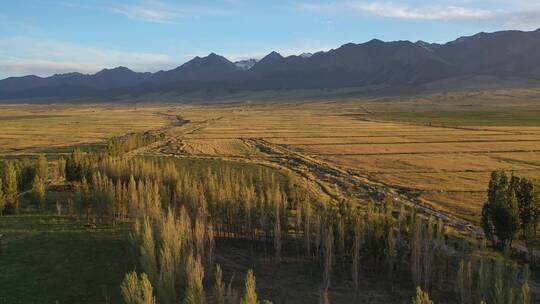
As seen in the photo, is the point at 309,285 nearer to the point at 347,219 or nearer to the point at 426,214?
the point at 347,219

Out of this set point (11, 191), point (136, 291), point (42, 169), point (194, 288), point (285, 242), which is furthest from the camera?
point (42, 169)

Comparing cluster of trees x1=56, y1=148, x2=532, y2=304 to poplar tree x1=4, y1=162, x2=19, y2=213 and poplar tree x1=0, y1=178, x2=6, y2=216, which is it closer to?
poplar tree x1=0, y1=178, x2=6, y2=216

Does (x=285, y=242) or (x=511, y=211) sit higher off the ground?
(x=511, y=211)

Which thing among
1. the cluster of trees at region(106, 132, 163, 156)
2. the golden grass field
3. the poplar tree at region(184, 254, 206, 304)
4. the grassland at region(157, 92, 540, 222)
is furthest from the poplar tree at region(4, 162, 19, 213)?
the grassland at region(157, 92, 540, 222)

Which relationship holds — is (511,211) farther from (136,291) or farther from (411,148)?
(411,148)

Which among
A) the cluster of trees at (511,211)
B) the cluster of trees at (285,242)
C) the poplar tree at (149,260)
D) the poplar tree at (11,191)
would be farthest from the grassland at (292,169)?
the cluster of trees at (511,211)

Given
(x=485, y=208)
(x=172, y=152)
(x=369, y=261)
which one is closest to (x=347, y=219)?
(x=369, y=261)

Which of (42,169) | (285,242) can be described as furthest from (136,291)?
(42,169)

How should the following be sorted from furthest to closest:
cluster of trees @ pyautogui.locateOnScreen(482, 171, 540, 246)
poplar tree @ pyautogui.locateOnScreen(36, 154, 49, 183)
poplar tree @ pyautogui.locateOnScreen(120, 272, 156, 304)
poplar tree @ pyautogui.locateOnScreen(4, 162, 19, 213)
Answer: poplar tree @ pyautogui.locateOnScreen(36, 154, 49, 183), poplar tree @ pyautogui.locateOnScreen(4, 162, 19, 213), cluster of trees @ pyautogui.locateOnScreen(482, 171, 540, 246), poplar tree @ pyautogui.locateOnScreen(120, 272, 156, 304)

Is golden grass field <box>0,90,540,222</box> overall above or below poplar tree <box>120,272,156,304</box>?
below
